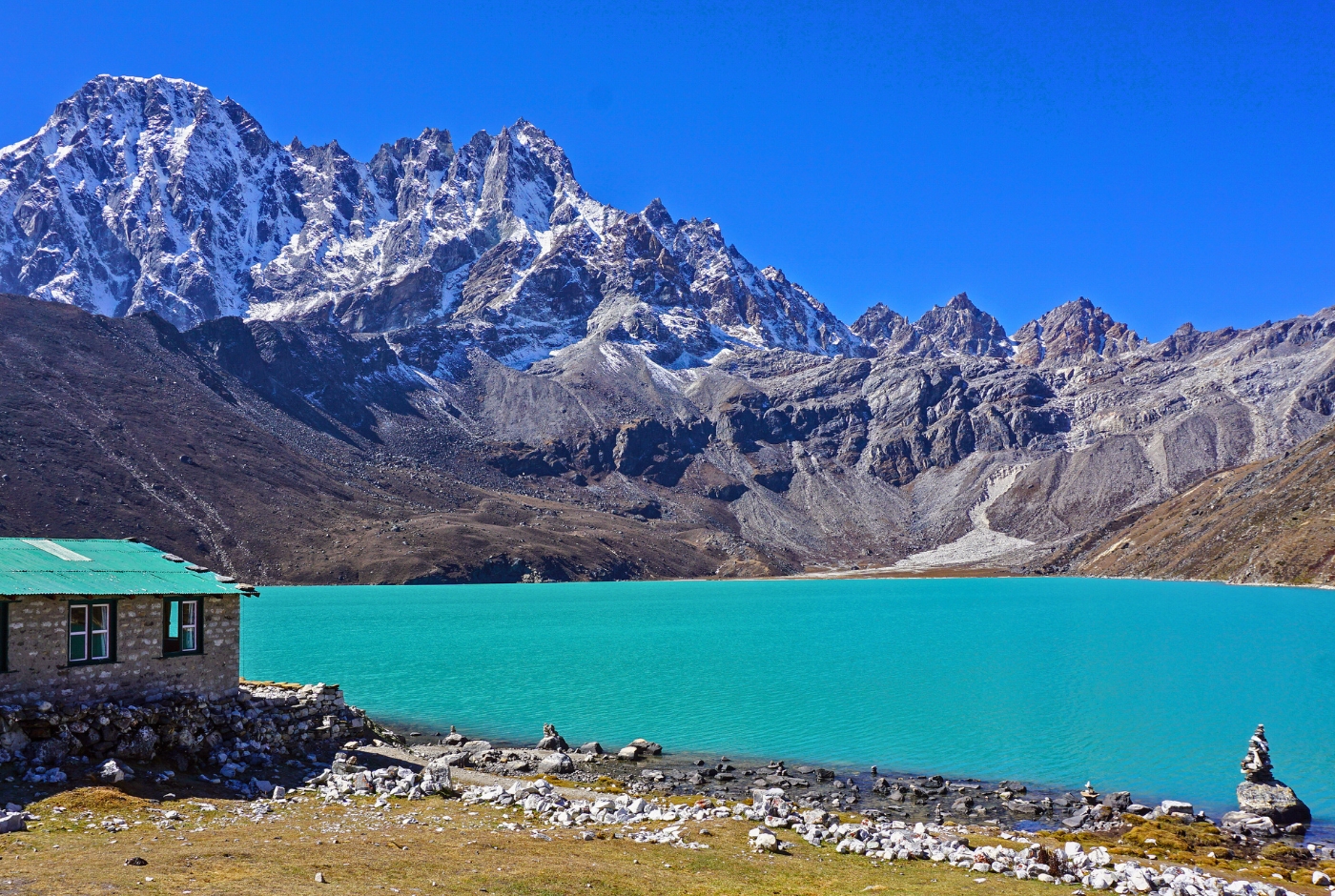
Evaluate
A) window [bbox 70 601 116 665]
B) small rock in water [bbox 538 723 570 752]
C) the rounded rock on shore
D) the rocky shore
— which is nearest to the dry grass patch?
the rocky shore

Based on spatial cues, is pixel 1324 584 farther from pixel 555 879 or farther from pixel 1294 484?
pixel 555 879

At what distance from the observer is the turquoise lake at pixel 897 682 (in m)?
41.2

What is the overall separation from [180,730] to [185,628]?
10.6 feet

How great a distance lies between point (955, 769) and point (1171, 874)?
17.7 metres

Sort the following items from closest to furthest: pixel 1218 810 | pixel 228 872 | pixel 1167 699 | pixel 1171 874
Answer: pixel 228 872 < pixel 1171 874 < pixel 1218 810 < pixel 1167 699

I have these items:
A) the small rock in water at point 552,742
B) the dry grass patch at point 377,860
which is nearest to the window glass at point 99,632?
the dry grass patch at point 377,860

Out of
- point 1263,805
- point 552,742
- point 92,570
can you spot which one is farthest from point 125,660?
point 1263,805

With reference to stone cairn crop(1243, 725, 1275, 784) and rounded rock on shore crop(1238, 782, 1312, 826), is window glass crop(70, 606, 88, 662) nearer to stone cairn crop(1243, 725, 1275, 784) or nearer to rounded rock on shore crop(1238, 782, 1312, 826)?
rounded rock on shore crop(1238, 782, 1312, 826)

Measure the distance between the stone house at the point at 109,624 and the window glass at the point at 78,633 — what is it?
0.08 ft

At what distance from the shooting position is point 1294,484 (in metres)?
169

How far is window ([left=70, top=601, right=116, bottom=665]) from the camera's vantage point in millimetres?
25469

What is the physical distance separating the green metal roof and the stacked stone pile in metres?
2.90

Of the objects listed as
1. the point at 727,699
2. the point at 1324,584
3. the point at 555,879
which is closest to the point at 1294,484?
the point at 1324,584

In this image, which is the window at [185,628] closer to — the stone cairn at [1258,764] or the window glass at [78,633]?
the window glass at [78,633]
